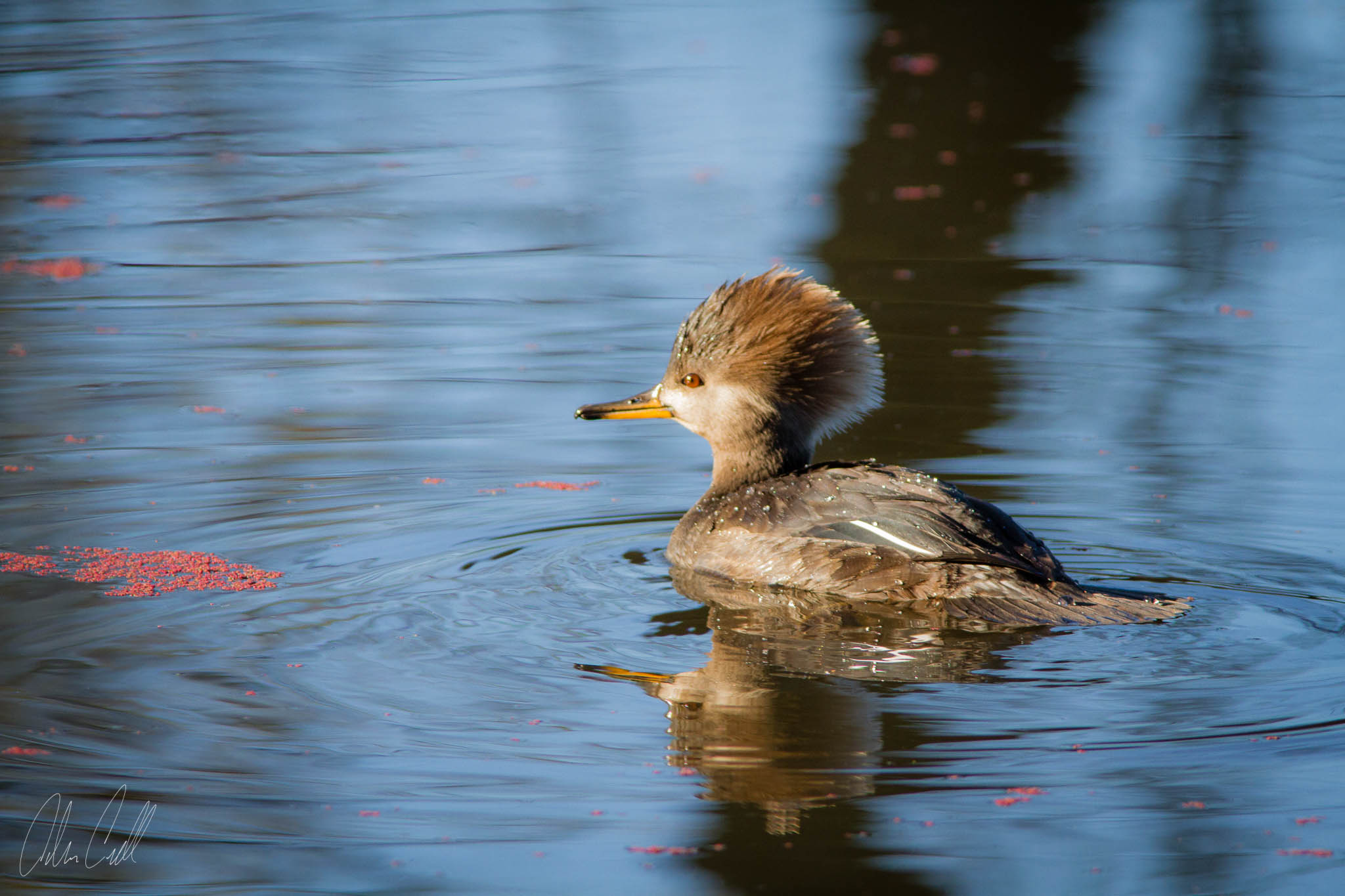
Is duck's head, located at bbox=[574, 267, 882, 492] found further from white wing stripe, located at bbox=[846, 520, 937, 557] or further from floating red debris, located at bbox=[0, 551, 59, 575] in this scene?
floating red debris, located at bbox=[0, 551, 59, 575]

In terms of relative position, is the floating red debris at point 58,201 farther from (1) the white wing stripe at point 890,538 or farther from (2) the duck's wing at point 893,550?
(1) the white wing stripe at point 890,538

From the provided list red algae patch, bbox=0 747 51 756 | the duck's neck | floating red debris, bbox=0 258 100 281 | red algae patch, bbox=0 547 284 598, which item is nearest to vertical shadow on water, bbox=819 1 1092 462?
the duck's neck

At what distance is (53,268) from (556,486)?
462 cm

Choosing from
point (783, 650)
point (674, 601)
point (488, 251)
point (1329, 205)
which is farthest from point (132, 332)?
point (1329, 205)

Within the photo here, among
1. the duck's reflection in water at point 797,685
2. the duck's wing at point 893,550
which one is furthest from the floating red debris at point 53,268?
the duck's reflection in water at point 797,685

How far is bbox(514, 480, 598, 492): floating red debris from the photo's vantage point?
673cm

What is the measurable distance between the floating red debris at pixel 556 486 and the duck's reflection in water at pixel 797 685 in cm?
101

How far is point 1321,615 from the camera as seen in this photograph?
5109mm

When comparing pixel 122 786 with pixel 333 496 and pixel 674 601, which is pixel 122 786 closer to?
pixel 674 601

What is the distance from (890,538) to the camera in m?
5.39

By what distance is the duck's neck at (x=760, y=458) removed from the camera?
6301 millimetres

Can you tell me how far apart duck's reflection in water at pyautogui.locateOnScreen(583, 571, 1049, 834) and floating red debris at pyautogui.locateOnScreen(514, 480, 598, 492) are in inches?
39.9

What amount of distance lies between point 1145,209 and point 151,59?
28.2 feet

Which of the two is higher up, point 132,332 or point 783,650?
point 132,332
